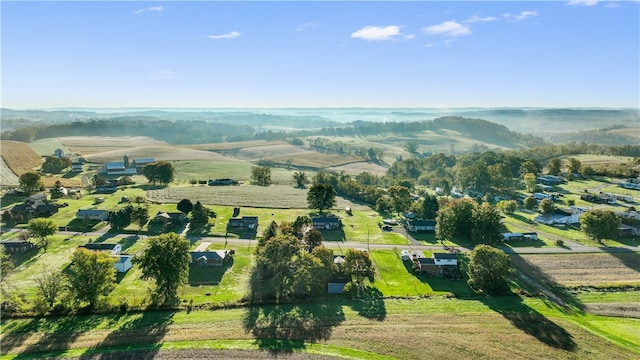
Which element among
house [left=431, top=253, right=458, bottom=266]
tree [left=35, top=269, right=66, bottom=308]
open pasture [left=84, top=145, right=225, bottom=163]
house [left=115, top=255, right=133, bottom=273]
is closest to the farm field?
tree [left=35, top=269, right=66, bottom=308]

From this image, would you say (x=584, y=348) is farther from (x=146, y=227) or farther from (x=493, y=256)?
(x=146, y=227)

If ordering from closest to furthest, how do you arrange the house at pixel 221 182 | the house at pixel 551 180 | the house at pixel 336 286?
the house at pixel 336 286 < the house at pixel 551 180 < the house at pixel 221 182

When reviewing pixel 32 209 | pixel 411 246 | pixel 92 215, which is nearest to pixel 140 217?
pixel 92 215

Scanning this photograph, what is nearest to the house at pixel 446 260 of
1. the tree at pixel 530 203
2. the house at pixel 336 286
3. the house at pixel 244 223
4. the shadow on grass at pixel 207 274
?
the house at pixel 336 286

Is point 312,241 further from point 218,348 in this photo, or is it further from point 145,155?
point 145,155

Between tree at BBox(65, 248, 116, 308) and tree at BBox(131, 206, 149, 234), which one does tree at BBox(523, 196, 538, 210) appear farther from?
tree at BBox(65, 248, 116, 308)

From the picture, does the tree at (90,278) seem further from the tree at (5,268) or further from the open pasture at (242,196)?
the open pasture at (242,196)

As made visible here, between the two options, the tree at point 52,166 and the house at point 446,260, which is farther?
the tree at point 52,166
